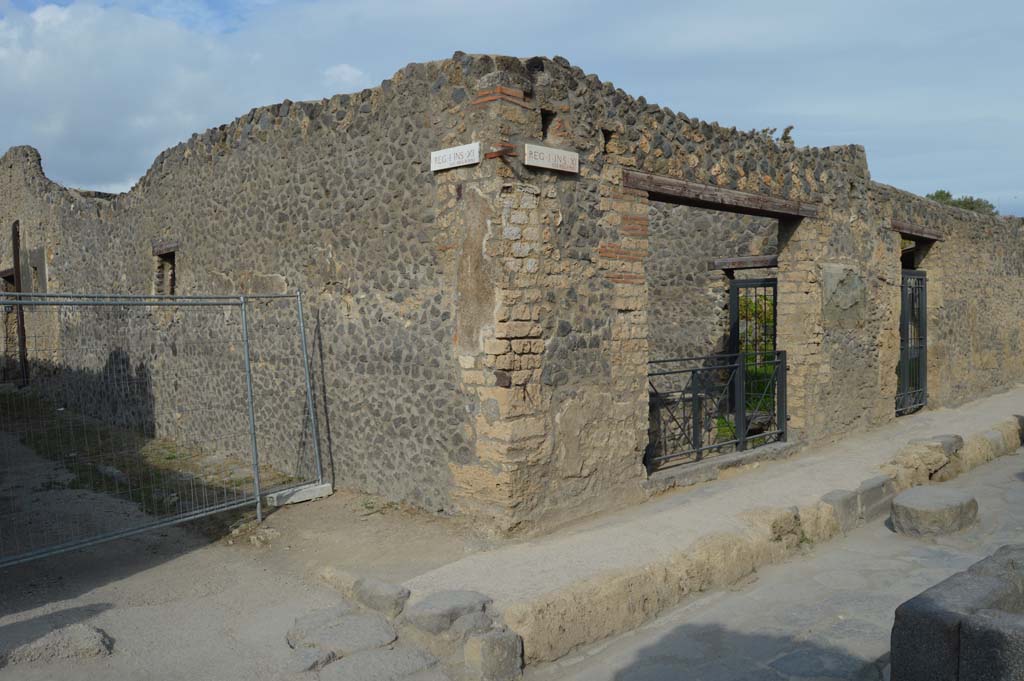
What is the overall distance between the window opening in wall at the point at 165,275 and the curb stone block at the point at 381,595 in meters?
6.70

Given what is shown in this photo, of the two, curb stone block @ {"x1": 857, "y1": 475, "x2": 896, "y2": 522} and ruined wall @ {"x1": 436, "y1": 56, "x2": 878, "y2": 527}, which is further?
curb stone block @ {"x1": 857, "y1": 475, "x2": 896, "y2": 522}

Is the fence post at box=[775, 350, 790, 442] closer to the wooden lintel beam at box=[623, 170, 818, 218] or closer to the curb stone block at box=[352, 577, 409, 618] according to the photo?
the wooden lintel beam at box=[623, 170, 818, 218]

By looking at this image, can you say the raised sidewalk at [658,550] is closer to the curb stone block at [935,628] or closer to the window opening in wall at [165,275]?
the curb stone block at [935,628]

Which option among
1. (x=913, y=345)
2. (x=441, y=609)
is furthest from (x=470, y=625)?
(x=913, y=345)

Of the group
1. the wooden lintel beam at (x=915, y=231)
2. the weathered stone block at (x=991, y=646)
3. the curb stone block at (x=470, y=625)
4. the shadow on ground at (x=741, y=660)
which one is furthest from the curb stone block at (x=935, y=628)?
the wooden lintel beam at (x=915, y=231)

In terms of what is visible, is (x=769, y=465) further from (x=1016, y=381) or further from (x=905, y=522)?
(x=1016, y=381)

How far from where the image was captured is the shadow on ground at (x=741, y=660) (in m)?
3.83

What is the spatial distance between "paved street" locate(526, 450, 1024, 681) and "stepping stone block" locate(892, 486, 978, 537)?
103 millimetres

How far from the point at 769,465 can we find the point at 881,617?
3390mm

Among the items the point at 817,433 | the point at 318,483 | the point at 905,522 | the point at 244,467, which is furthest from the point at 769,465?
the point at 244,467

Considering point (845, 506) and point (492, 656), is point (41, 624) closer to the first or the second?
point (492, 656)

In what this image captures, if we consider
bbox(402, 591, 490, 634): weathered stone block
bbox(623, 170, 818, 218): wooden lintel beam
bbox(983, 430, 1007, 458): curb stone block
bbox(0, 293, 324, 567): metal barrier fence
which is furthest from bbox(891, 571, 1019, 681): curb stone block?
bbox(983, 430, 1007, 458): curb stone block

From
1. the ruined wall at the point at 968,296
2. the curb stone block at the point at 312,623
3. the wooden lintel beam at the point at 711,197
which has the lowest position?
the curb stone block at the point at 312,623

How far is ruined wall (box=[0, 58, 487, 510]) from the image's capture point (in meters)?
5.94
